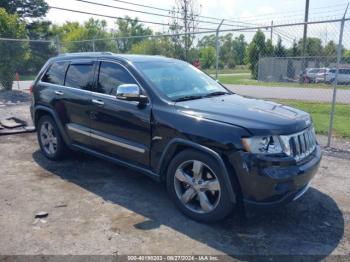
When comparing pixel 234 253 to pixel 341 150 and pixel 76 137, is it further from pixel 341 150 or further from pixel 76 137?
pixel 341 150

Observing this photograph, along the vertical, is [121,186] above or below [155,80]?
below

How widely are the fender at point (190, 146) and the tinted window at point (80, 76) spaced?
178 cm

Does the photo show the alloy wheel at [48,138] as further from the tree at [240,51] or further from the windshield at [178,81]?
the tree at [240,51]

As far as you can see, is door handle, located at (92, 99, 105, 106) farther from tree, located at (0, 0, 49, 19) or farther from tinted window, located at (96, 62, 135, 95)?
tree, located at (0, 0, 49, 19)

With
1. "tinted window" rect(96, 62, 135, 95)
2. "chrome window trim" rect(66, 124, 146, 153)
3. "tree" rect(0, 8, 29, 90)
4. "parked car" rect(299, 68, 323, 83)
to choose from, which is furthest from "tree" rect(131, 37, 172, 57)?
"tinted window" rect(96, 62, 135, 95)

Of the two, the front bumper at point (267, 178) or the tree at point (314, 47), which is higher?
the tree at point (314, 47)

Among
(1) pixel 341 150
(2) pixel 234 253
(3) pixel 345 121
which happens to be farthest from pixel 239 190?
(3) pixel 345 121

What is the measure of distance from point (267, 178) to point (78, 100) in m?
3.05

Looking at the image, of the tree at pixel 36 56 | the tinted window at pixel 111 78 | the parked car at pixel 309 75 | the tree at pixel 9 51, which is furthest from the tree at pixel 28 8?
the tinted window at pixel 111 78

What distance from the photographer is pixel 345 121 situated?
9.31m

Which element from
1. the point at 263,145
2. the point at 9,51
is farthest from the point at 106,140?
the point at 9,51

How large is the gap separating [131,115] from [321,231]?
2.54 metres

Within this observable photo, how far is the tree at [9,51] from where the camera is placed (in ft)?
51.6

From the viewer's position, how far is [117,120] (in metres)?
4.40
